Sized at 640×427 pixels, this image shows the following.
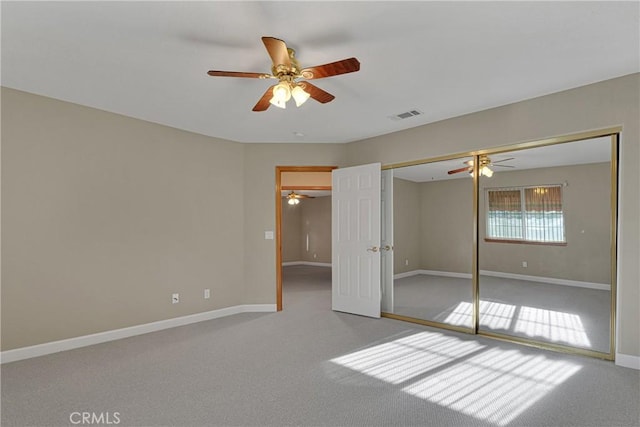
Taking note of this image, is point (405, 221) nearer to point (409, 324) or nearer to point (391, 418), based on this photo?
point (409, 324)

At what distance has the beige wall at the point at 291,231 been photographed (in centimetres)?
1125

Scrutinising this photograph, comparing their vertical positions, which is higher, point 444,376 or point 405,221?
point 405,221

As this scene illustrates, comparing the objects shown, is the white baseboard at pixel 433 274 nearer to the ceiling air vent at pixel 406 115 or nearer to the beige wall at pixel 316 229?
the ceiling air vent at pixel 406 115

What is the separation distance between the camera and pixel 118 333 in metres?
3.79

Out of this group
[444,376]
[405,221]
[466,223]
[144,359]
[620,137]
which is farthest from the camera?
[405,221]

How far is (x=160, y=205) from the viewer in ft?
13.9

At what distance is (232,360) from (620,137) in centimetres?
416

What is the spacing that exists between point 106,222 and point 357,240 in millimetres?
3167

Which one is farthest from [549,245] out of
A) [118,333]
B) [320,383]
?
[118,333]

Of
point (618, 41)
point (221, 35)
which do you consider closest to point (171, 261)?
point (221, 35)

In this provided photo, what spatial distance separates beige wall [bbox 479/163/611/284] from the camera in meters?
3.18

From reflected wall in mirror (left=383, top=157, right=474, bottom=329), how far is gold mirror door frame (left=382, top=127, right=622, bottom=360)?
55 mm

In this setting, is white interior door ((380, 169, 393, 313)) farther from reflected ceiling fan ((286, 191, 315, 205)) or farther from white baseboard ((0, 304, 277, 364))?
reflected ceiling fan ((286, 191, 315, 205))

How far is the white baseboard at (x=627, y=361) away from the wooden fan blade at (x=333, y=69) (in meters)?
3.42
